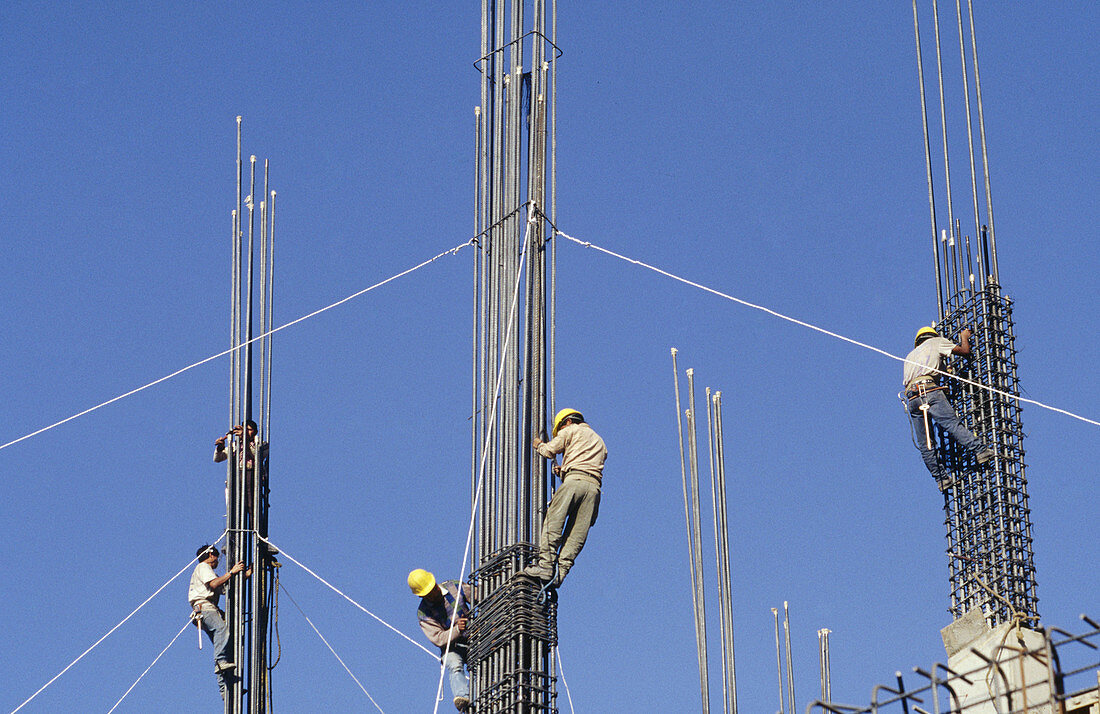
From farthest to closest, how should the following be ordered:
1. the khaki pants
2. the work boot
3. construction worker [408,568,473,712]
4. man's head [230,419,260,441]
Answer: man's head [230,419,260,441] → construction worker [408,568,473,712] → the khaki pants → the work boot

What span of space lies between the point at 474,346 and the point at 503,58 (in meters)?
3.21

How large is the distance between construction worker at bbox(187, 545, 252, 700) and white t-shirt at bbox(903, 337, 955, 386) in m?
7.41

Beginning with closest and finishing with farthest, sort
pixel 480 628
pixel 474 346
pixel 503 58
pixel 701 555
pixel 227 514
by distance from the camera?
1. pixel 480 628
2. pixel 474 346
3. pixel 503 58
4. pixel 227 514
5. pixel 701 555

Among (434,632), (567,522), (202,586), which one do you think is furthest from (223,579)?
(567,522)

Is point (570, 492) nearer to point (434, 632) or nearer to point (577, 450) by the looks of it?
point (577, 450)

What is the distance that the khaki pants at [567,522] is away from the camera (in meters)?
15.6

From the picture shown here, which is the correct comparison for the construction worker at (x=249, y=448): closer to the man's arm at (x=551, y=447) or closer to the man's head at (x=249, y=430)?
the man's head at (x=249, y=430)

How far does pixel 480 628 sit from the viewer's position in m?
15.7

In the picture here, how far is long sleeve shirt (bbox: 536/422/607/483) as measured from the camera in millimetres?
15891

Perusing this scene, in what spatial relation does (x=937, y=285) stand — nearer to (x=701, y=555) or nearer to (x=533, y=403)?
(x=701, y=555)

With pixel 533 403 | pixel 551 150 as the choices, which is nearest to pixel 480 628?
pixel 533 403

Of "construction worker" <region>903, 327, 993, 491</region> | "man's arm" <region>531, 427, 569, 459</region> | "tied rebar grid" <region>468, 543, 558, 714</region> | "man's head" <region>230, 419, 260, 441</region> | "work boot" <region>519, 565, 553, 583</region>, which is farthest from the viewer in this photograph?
"man's head" <region>230, 419, 260, 441</region>

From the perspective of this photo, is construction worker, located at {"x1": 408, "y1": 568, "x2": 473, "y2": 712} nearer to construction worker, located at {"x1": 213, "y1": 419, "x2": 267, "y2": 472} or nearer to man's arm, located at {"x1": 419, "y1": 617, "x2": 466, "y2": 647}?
man's arm, located at {"x1": 419, "y1": 617, "x2": 466, "y2": 647}

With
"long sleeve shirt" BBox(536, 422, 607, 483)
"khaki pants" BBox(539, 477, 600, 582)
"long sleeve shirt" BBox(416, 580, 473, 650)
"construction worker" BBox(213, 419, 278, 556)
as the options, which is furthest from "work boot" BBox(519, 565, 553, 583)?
"construction worker" BBox(213, 419, 278, 556)
